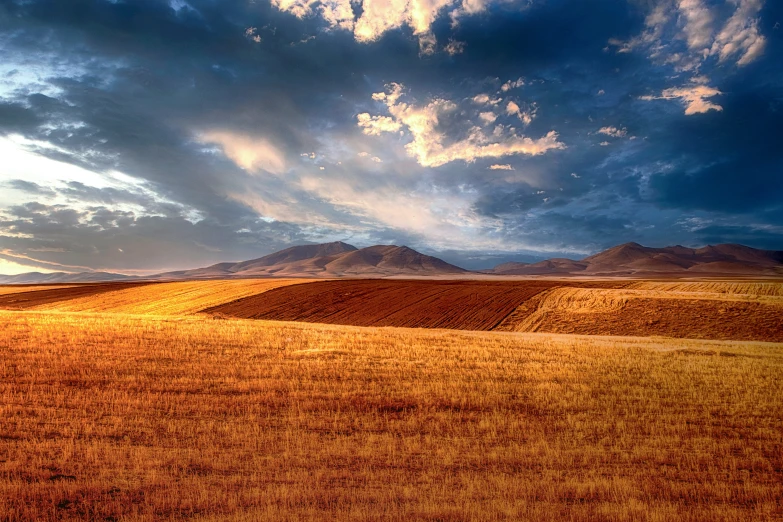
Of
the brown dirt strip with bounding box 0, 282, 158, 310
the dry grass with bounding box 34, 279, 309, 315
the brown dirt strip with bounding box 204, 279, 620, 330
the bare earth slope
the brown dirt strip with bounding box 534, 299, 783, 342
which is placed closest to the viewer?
the brown dirt strip with bounding box 534, 299, 783, 342

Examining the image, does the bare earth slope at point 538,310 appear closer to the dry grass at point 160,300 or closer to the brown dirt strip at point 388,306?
the brown dirt strip at point 388,306

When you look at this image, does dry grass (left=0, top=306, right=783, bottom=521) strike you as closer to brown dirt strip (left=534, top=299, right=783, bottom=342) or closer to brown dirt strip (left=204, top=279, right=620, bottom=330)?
brown dirt strip (left=534, top=299, right=783, bottom=342)

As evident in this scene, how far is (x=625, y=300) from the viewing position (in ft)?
168

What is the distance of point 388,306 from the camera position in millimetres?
56125

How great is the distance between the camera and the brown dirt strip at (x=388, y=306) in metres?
49.2

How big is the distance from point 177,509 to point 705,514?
8429 millimetres

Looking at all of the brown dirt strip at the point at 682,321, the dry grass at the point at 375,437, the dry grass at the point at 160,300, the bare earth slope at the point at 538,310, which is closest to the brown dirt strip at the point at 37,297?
the dry grass at the point at 160,300

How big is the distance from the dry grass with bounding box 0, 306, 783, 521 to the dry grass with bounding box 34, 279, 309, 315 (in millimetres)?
35867

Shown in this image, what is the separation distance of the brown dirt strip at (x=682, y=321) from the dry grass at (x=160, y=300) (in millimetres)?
39129

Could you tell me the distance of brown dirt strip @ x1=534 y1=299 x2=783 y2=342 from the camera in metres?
39.6

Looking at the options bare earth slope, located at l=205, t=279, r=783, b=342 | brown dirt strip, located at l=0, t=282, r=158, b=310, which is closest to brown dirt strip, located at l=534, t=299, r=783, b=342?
bare earth slope, located at l=205, t=279, r=783, b=342

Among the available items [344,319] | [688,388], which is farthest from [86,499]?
[344,319]

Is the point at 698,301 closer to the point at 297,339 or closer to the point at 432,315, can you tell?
the point at 432,315

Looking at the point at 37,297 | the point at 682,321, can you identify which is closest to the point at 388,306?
the point at 682,321
